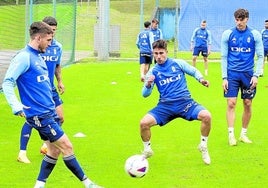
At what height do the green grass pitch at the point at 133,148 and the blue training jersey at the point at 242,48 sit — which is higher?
the blue training jersey at the point at 242,48

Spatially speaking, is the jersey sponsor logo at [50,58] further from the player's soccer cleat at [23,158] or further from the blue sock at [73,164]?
the blue sock at [73,164]

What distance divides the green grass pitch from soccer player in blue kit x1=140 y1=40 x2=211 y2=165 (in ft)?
1.98

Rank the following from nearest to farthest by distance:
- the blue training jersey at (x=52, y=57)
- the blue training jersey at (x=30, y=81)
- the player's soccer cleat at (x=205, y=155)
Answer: the blue training jersey at (x=30, y=81) → the player's soccer cleat at (x=205, y=155) → the blue training jersey at (x=52, y=57)

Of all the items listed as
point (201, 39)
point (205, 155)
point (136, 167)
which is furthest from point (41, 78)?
point (201, 39)

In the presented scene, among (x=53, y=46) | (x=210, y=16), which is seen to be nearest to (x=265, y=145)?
(x=53, y=46)

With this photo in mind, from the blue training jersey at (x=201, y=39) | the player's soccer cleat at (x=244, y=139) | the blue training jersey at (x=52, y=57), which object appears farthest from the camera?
the blue training jersey at (x=201, y=39)

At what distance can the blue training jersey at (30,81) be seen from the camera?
7.11 meters

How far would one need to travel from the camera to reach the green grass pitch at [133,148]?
8.46 m

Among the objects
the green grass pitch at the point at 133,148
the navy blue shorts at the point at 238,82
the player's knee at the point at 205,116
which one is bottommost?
the green grass pitch at the point at 133,148

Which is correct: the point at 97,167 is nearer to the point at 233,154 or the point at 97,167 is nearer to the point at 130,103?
the point at 233,154

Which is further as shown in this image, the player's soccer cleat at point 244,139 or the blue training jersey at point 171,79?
the player's soccer cleat at point 244,139

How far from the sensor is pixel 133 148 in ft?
34.5

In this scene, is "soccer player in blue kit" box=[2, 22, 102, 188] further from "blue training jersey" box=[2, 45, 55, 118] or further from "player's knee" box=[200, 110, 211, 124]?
"player's knee" box=[200, 110, 211, 124]

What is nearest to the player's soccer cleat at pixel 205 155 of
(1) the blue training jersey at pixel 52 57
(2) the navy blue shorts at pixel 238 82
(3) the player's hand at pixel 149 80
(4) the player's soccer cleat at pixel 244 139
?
(3) the player's hand at pixel 149 80
